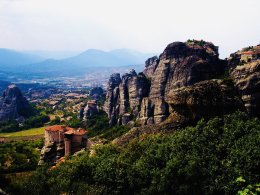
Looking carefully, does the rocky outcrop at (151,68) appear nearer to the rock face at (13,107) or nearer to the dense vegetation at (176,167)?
the rock face at (13,107)

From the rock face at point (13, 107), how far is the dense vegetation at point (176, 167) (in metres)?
101

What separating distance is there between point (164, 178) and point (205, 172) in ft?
8.61

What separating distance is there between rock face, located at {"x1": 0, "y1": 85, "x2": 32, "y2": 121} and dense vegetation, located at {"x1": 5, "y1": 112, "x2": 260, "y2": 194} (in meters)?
101

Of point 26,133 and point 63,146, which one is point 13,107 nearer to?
point 26,133

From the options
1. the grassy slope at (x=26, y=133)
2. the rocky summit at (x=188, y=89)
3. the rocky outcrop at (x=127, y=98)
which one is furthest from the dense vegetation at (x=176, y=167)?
the grassy slope at (x=26, y=133)

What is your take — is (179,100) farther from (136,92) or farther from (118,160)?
(136,92)

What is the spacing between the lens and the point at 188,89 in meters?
31.8

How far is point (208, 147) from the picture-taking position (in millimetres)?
26234

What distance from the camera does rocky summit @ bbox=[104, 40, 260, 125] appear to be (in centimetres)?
3144

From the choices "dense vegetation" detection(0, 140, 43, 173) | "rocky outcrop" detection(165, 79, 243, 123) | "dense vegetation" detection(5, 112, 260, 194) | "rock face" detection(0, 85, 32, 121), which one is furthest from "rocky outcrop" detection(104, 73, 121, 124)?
"rock face" detection(0, 85, 32, 121)

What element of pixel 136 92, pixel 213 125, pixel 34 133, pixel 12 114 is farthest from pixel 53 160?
pixel 12 114

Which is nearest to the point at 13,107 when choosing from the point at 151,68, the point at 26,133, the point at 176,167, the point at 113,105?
the point at 26,133

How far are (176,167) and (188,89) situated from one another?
9.10 meters

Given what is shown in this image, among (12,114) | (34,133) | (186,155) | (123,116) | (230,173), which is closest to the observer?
(230,173)
